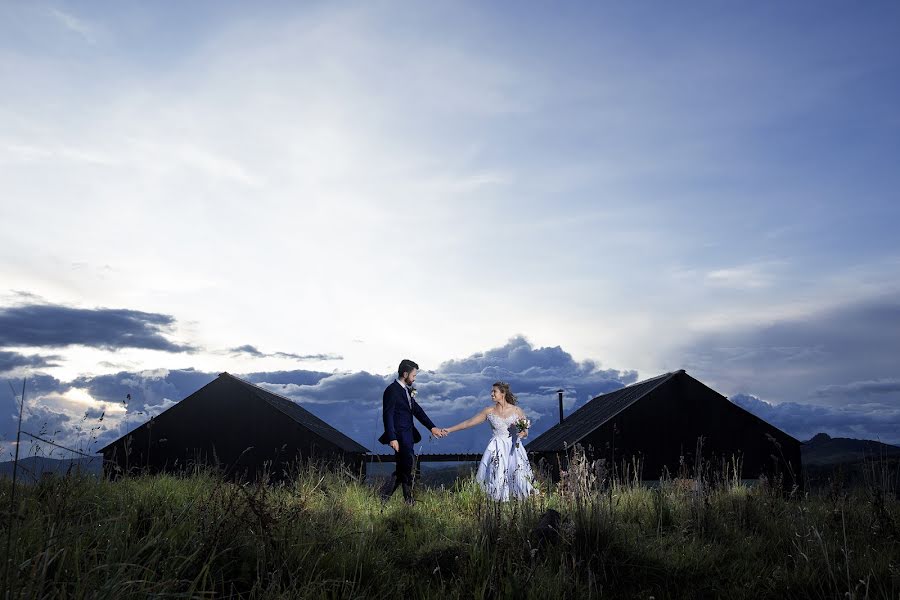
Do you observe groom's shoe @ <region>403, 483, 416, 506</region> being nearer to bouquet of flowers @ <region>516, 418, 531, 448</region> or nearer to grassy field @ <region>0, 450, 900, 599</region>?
grassy field @ <region>0, 450, 900, 599</region>

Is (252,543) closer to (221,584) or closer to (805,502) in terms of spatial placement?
(221,584)

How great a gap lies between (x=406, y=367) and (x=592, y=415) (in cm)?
1382

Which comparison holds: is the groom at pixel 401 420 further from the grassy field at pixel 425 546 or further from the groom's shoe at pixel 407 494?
the grassy field at pixel 425 546

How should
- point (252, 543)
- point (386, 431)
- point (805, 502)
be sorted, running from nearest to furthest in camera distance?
point (252, 543)
point (805, 502)
point (386, 431)

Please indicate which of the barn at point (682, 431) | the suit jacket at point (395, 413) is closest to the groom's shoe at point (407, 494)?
the suit jacket at point (395, 413)

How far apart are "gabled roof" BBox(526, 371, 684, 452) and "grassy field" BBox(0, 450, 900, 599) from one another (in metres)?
11.0

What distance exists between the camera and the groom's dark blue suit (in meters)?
11.4

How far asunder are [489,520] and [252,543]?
1993 mm

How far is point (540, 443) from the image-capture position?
26.1 meters

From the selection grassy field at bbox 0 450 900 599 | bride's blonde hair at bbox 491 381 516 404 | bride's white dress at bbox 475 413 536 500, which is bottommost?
grassy field at bbox 0 450 900 599

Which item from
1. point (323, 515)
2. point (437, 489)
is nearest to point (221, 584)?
point (323, 515)

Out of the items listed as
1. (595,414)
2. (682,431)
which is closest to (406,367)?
(682,431)

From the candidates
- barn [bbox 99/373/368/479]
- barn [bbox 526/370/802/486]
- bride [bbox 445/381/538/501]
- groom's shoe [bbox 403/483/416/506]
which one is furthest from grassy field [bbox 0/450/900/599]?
barn [bbox 526/370/802/486]

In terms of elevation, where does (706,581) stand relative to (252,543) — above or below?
below
